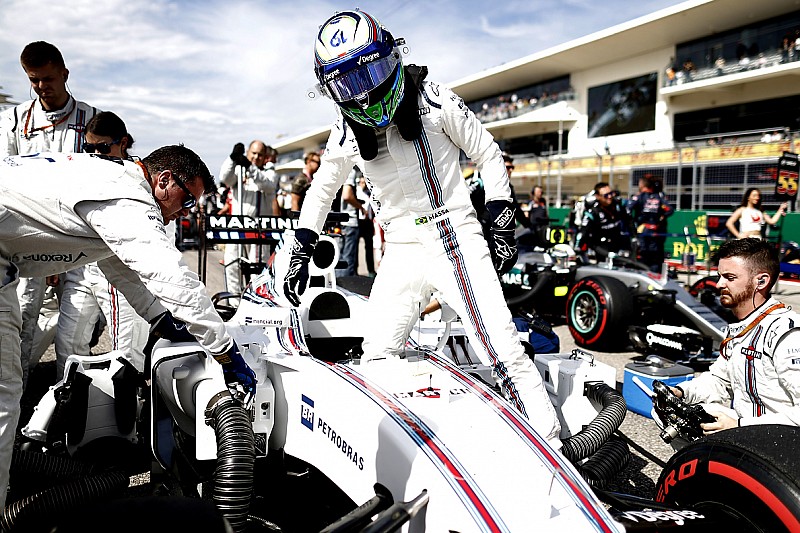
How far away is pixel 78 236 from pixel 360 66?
123 centimetres

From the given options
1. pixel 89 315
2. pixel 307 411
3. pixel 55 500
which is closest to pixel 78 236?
pixel 55 500

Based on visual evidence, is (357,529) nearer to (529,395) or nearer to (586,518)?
(586,518)

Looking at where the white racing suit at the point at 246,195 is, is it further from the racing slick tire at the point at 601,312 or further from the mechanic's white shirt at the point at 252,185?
the racing slick tire at the point at 601,312

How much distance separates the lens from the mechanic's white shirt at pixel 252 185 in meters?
7.03

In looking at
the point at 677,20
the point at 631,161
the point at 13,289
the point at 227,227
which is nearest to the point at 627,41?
the point at 677,20

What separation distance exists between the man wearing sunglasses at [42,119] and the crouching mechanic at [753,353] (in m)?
3.71

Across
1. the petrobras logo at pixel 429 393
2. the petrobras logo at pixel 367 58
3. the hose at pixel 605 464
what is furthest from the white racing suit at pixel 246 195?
the hose at pixel 605 464

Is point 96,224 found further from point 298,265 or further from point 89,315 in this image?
point 89,315

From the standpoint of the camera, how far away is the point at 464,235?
275cm

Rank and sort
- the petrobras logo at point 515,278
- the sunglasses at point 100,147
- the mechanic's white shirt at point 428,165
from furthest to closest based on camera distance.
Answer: the petrobras logo at point 515,278 → the sunglasses at point 100,147 → the mechanic's white shirt at point 428,165

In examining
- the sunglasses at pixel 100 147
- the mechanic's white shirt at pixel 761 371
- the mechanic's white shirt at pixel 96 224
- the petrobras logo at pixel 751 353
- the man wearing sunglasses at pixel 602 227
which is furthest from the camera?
the man wearing sunglasses at pixel 602 227

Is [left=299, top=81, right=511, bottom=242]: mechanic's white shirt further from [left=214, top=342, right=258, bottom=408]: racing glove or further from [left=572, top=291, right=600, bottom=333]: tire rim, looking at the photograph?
[left=572, top=291, right=600, bottom=333]: tire rim

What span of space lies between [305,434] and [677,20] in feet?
100

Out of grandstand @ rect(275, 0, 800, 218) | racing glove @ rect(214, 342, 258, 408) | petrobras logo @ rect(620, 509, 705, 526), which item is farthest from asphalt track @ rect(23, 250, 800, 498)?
grandstand @ rect(275, 0, 800, 218)
